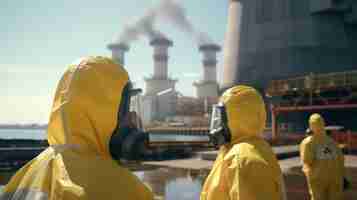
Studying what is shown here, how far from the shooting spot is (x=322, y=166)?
19.2ft

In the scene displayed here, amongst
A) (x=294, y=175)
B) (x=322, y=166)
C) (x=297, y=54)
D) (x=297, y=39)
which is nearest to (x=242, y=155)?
(x=322, y=166)

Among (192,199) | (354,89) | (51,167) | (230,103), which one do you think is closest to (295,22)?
(354,89)

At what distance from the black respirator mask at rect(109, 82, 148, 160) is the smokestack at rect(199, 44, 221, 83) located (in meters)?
146

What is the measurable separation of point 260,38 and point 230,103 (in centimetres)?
3130

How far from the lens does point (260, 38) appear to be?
33.1 metres

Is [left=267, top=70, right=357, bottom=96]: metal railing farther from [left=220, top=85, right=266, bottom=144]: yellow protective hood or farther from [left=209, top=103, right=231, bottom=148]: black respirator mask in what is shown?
[left=209, top=103, right=231, bottom=148]: black respirator mask

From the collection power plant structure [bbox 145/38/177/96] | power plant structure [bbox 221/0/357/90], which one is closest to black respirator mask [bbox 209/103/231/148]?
power plant structure [bbox 221/0/357/90]

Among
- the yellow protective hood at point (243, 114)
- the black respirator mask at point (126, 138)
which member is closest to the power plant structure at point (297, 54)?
the yellow protective hood at point (243, 114)

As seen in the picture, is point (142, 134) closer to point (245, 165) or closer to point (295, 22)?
point (245, 165)

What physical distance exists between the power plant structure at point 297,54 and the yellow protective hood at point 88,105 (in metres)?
26.4

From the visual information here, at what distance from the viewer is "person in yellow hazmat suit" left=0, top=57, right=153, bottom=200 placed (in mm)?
1680

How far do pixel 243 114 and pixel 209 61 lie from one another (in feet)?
484

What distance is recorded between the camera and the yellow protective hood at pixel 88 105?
176cm

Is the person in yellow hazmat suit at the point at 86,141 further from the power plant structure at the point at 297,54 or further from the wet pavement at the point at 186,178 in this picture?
the power plant structure at the point at 297,54
